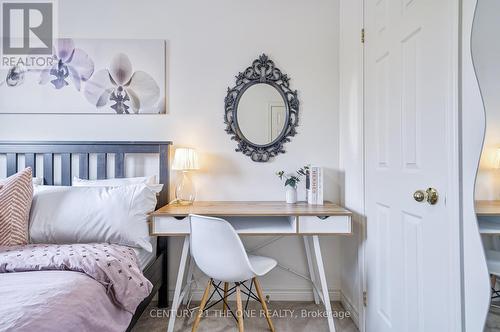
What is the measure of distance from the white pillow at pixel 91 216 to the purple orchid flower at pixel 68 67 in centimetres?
94

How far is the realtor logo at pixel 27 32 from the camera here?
80.4 inches

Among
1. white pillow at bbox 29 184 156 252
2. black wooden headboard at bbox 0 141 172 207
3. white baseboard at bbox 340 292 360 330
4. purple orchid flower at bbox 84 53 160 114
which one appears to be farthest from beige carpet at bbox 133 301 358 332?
purple orchid flower at bbox 84 53 160 114

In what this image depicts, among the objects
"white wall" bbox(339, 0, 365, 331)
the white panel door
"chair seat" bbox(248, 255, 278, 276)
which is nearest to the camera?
the white panel door

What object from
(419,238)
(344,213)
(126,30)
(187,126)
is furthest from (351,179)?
(126,30)

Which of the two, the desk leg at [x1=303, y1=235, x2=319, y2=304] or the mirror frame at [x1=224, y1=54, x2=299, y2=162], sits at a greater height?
the mirror frame at [x1=224, y1=54, x2=299, y2=162]

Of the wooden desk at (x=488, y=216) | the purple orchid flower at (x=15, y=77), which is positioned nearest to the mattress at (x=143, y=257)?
the wooden desk at (x=488, y=216)

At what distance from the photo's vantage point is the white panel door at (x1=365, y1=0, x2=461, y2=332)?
95cm

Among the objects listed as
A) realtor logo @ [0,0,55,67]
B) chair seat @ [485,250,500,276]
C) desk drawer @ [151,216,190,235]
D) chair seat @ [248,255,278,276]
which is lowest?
chair seat @ [248,255,278,276]

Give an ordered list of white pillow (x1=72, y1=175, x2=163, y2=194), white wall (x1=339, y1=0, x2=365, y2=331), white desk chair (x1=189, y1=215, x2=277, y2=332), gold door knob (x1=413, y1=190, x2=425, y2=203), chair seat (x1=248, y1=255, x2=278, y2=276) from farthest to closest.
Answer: white pillow (x1=72, y1=175, x2=163, y2=194) → white wall (x1=339, y1=0, x2=365, y2=331) → chair seat (x1=248, y1=255, x2=278, y2=276) → white desk chair (x1=189, y1=215, x2=277, y2=332) → gold door knob (x1=413, y1=190, x2=425, y2=203)

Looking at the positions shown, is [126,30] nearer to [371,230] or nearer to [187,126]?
[187,126]

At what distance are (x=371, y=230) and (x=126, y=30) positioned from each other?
237 centimetres

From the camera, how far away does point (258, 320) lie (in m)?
1.79

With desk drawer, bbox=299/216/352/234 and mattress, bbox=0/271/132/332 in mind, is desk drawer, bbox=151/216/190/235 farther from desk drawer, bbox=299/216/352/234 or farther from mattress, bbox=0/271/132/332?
desk drawer, bbox=299/216/352/234

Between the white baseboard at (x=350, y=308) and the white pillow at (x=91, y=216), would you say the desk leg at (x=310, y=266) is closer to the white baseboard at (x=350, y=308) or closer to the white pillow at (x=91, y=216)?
the white baseboard at (x=350, y=308)
